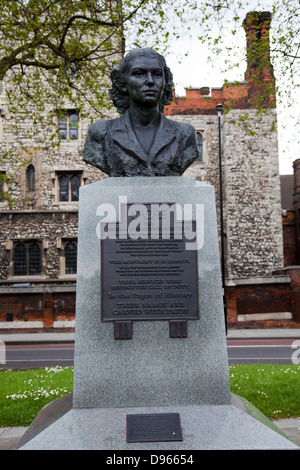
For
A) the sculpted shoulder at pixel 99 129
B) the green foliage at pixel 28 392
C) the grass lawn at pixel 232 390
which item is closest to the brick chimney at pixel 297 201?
the grass lawn at pixel 232 390

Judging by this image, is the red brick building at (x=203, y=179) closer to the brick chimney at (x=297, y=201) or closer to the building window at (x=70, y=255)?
the building window at (x=70, y=255)

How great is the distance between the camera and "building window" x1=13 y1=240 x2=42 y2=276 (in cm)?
2139

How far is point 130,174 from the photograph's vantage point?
13.3 ft

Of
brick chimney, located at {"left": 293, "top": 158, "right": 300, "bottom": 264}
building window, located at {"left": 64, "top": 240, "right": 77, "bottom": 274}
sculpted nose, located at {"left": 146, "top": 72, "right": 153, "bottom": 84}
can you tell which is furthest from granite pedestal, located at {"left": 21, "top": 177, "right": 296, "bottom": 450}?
brick chimney, located at {"left": 293, "top": 158, "right": 300, "bottom": 264}

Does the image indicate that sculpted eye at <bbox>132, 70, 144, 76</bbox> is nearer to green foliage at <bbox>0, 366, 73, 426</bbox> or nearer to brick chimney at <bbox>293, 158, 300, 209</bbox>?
green foliage at <bbox>0, 366, 73, 426</bbox>

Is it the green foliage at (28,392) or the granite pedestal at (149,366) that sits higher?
the granite pedestal at (149,366)

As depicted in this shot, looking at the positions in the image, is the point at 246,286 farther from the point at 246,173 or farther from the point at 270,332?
the point at 246,173

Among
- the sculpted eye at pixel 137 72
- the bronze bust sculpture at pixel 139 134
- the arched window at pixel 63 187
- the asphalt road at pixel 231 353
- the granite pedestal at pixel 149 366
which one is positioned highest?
the arched window at pixel 63 187

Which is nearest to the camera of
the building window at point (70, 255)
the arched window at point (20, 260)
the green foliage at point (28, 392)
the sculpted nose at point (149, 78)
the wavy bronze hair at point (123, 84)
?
the sculpted nose at point (149, 78)

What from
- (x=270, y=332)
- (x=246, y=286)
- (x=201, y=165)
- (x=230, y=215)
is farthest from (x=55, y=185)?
(x=270, y=332)

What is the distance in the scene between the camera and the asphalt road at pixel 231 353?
9.80 m

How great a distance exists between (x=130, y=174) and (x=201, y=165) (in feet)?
67.1

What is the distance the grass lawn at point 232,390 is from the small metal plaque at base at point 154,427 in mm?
2503

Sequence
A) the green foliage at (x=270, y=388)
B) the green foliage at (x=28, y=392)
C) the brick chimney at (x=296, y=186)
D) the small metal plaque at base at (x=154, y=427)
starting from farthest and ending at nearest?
the brick chimney at (x=296, y=186) → the green foliage at (x=270, y=388) → the green foliage at (x=28, y=392) → the small metal plaque at base at (x=154, y=427)
